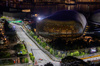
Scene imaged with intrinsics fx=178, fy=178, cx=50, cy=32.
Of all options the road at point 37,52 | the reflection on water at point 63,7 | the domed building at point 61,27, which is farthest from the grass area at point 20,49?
the reflection on water at point 63,7

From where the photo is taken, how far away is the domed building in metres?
8.94

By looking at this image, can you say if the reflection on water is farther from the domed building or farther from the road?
the road

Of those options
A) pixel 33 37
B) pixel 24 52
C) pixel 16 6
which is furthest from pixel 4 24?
pixel 16 6

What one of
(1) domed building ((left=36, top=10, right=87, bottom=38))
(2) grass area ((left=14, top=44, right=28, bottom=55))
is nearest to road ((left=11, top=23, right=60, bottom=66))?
(2) grass area ((left=14, top=44, right=28, bottom=55))

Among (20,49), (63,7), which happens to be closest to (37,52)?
(20,49)

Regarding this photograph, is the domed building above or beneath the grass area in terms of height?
above

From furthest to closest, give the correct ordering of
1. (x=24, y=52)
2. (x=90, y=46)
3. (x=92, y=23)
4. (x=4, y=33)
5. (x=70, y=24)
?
(x=92, y=23)
(x=70, y=24)
(x=4, y=33)
(x=90, y=46)
(x=24, y=52)

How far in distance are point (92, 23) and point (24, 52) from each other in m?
5.95

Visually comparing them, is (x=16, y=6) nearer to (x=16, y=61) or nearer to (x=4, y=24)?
(x=4, y=24)

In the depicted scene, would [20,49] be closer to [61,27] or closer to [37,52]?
[37,52]

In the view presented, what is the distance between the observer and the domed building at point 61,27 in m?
8.94

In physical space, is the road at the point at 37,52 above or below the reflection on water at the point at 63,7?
below

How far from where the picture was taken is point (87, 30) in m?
9.89

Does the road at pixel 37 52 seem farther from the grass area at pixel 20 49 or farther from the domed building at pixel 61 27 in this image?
the domed building at pixel 61 27
